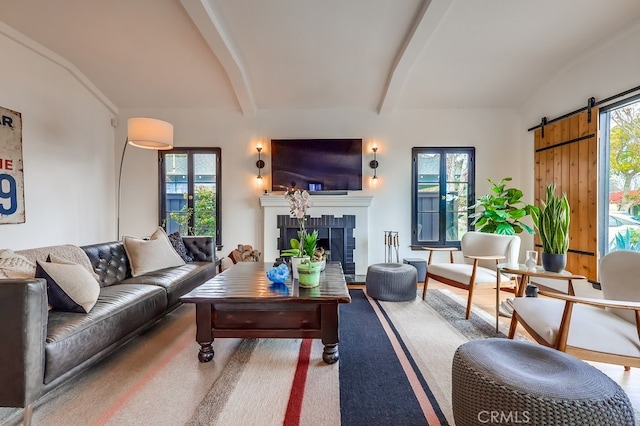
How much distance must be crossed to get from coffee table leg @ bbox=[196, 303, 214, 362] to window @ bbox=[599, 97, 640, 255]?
4.05m

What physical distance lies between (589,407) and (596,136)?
3.52m

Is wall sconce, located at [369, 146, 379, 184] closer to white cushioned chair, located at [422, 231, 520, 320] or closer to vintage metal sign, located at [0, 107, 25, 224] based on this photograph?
white cushioned chair, located at [422, 231, 520, 320]

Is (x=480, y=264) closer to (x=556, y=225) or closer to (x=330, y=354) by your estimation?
(x=556, y=225)

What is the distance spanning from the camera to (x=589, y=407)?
1074 millimetres

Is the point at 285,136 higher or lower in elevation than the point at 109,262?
higher

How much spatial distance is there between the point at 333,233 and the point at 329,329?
2.96 meters

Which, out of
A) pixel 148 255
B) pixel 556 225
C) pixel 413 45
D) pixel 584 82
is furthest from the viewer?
pixel 584 82

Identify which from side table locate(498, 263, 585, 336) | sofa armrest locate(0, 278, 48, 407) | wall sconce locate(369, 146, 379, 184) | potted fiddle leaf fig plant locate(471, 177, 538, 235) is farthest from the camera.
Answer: wall sconce locate(369, 146, 379, 184)

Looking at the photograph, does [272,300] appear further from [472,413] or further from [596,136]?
[596,136]

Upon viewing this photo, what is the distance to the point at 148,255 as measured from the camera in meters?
3.19

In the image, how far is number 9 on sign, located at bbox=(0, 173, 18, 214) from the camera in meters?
3.25

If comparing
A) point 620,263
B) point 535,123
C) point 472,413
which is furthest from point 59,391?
point 535,123

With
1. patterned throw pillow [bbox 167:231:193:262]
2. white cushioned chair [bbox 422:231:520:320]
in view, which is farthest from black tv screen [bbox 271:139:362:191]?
white cushioned chair [bbox 422:231:520:320]
